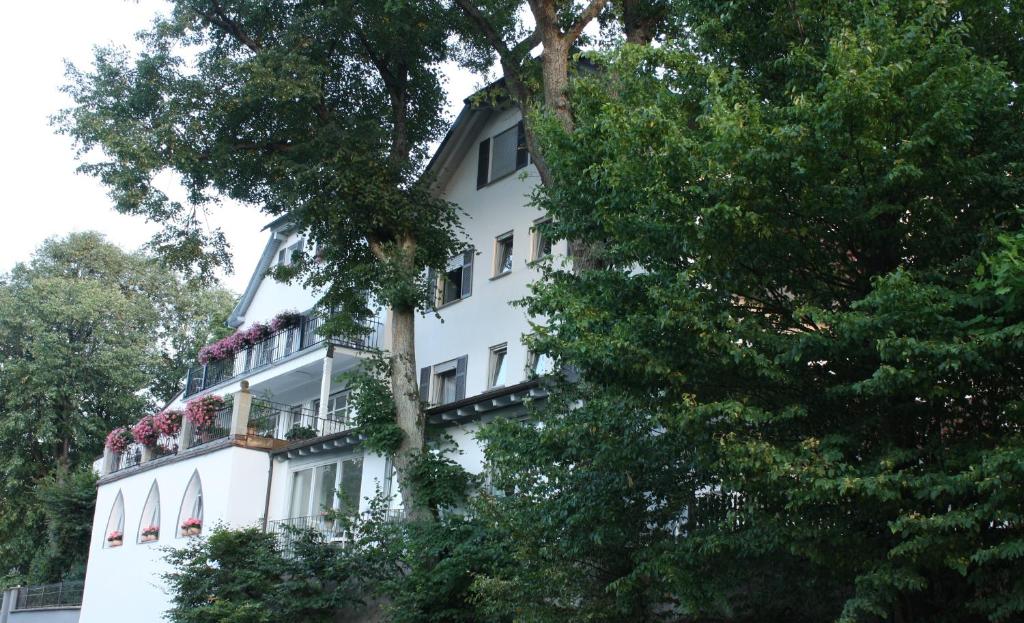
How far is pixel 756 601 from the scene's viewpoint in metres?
11.8

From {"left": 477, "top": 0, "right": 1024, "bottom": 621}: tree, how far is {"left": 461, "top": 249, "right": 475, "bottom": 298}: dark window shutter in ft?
44.6

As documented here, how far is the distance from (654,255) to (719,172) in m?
1.78

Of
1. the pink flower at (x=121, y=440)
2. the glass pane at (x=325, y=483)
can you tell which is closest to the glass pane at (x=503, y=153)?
A: the glass pane at (x=325, y=483)

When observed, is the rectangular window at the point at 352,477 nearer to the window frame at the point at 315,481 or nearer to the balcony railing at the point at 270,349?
the window frame at the point at 315,481

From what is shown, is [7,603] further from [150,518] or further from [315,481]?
[315,481]

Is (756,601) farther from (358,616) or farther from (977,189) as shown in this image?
(358,616)

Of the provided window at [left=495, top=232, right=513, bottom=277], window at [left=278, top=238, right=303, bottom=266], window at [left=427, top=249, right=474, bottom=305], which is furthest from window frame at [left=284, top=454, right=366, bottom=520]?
window at [left=278, top=238, right=303, bottom=266]

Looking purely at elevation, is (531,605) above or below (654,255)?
below

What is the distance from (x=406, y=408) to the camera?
21.7 metres

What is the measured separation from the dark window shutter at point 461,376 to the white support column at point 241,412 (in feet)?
18.0

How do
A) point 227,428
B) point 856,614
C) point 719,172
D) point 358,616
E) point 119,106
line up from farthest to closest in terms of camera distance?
point 227,428, point 119,106, point 358,616, point 719,172, point 856,614

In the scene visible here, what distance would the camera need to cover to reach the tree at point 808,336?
30.0 ft

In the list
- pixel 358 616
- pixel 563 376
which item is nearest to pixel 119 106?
pixel 358 616

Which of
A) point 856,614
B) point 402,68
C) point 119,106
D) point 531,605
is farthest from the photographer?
point 402,68
